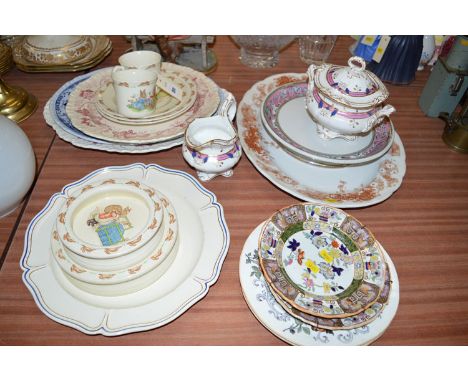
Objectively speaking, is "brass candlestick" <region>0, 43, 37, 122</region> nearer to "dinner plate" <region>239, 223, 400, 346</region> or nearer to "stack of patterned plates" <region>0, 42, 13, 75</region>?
"stack of patterned plates" <region>0, 42, 13, 75</region>

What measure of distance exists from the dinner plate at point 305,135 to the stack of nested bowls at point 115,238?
16.0 inches

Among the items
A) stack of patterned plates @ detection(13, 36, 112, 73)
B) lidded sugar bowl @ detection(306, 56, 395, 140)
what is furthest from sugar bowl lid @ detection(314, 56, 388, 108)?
stack of patterned plates @ detection(13, 36, 112, 73)

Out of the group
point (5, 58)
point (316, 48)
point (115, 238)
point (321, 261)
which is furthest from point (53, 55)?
point (321, 261)

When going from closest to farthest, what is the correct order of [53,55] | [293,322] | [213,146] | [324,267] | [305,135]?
[293,322]
[324,267]
[213,146]
[305,135]
[53,55]

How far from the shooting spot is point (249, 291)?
0.73 metres

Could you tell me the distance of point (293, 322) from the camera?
2.28 ft

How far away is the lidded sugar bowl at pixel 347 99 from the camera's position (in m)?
0.91

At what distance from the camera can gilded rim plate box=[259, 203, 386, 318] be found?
0.71 meters

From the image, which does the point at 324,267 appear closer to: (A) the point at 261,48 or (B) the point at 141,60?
(B) the point at 141,60

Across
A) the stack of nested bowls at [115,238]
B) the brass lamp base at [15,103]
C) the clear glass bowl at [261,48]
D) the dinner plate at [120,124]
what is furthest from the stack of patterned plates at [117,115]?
the clear glass bowl at [261,48]

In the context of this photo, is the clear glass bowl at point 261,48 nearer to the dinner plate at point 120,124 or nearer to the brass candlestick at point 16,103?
the dinner plate at point 120,124

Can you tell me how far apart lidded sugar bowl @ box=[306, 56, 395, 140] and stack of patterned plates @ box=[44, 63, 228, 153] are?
0.97ft

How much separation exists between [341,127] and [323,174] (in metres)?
0.13

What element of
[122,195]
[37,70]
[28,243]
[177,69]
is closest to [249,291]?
[122,195]
